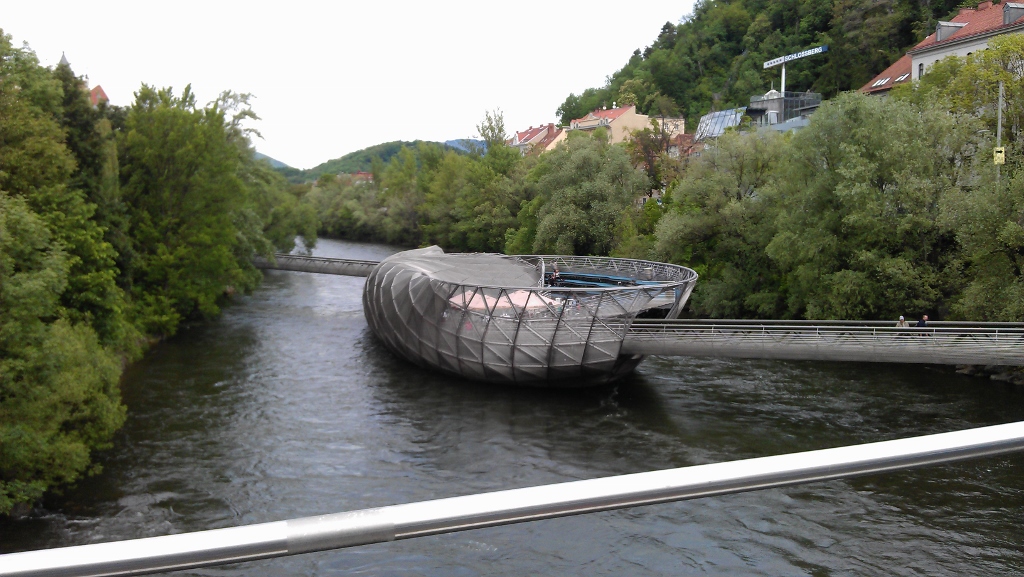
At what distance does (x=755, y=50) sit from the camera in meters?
99.9

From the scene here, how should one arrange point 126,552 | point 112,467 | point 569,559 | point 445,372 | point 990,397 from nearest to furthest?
point 126,552 → point 569,559 → point 112,467 → point 990,397 → point 445,372

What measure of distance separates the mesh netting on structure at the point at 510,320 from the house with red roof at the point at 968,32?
27.5m

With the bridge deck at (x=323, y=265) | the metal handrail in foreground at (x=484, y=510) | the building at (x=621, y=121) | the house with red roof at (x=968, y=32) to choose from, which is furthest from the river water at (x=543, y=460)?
the building at (x=621, y=121)

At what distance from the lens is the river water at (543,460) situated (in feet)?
45.0

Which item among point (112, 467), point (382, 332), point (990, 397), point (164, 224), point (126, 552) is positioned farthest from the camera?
point (164, 224)

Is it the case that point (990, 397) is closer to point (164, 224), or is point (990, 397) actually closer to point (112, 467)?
point (112, 467)

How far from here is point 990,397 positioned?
23.0 metres

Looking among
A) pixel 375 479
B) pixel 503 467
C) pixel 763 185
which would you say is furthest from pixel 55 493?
pixel 763 185

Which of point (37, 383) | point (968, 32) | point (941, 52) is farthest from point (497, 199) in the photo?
point (37, 383)

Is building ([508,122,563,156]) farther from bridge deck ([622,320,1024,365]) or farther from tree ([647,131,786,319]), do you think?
bridge deck ([622,320,1024,365])

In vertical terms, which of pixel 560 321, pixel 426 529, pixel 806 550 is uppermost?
pixel 426 529

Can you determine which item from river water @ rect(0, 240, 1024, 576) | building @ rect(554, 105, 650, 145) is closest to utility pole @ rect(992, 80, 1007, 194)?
river water @ rect(0, 240, 1024, 576)

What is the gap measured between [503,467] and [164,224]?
79.9 ft

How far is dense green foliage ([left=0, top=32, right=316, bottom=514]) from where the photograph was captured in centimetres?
1661
